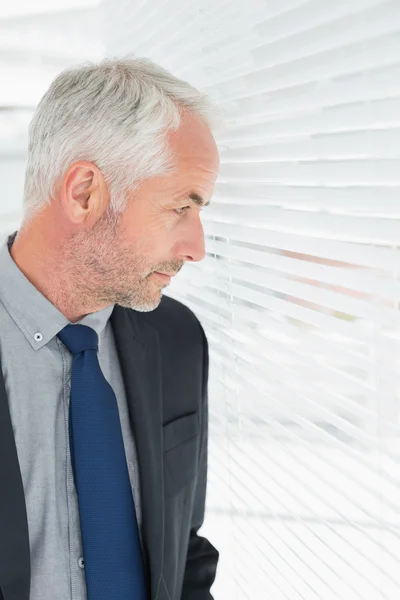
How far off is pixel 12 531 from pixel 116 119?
28.9 inches

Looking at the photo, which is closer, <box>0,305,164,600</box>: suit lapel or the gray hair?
<box>0,305,164,600</box>: suit lapel

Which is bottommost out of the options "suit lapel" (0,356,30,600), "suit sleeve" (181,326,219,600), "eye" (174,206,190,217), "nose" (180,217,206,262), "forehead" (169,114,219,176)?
"suit sleeve" (181,326,219,600)

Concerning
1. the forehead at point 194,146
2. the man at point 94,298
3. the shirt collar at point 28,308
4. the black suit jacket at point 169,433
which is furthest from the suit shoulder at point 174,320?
the forehead at point 194,146

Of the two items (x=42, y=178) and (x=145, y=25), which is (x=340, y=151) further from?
(x=145, y=25)

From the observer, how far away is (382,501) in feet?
3.63

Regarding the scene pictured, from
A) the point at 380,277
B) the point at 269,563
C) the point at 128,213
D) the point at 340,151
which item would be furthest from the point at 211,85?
the point at 269,563

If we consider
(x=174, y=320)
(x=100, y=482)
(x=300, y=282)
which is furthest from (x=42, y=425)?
(x=300, y=282)

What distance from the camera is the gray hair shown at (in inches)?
52.1

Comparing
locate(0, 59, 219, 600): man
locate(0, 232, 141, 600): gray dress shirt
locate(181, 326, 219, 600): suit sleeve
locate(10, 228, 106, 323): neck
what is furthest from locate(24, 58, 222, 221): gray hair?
locate(181, 326, 219, 600): suit sleeve

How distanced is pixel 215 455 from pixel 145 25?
1.13 m

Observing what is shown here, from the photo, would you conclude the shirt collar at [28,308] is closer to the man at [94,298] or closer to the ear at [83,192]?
the man at [94,298]

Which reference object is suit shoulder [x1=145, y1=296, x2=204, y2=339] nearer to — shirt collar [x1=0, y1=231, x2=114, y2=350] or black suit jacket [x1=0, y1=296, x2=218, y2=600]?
black suit jacket [x1=0, y1=296, x2=218, y2=600]

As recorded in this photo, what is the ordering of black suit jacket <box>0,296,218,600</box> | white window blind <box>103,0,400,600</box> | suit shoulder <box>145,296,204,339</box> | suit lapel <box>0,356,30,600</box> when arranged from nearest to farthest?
white window blind <box>103,0,400,600</box>, suit lapel <box>0,356,30,600</box>, black suit jacket <box>0,296,218,600</box>, suit shoulder <box>145,296,204,339</box>

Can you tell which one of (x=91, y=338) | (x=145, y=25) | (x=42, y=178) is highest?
(x=145, y=25)
